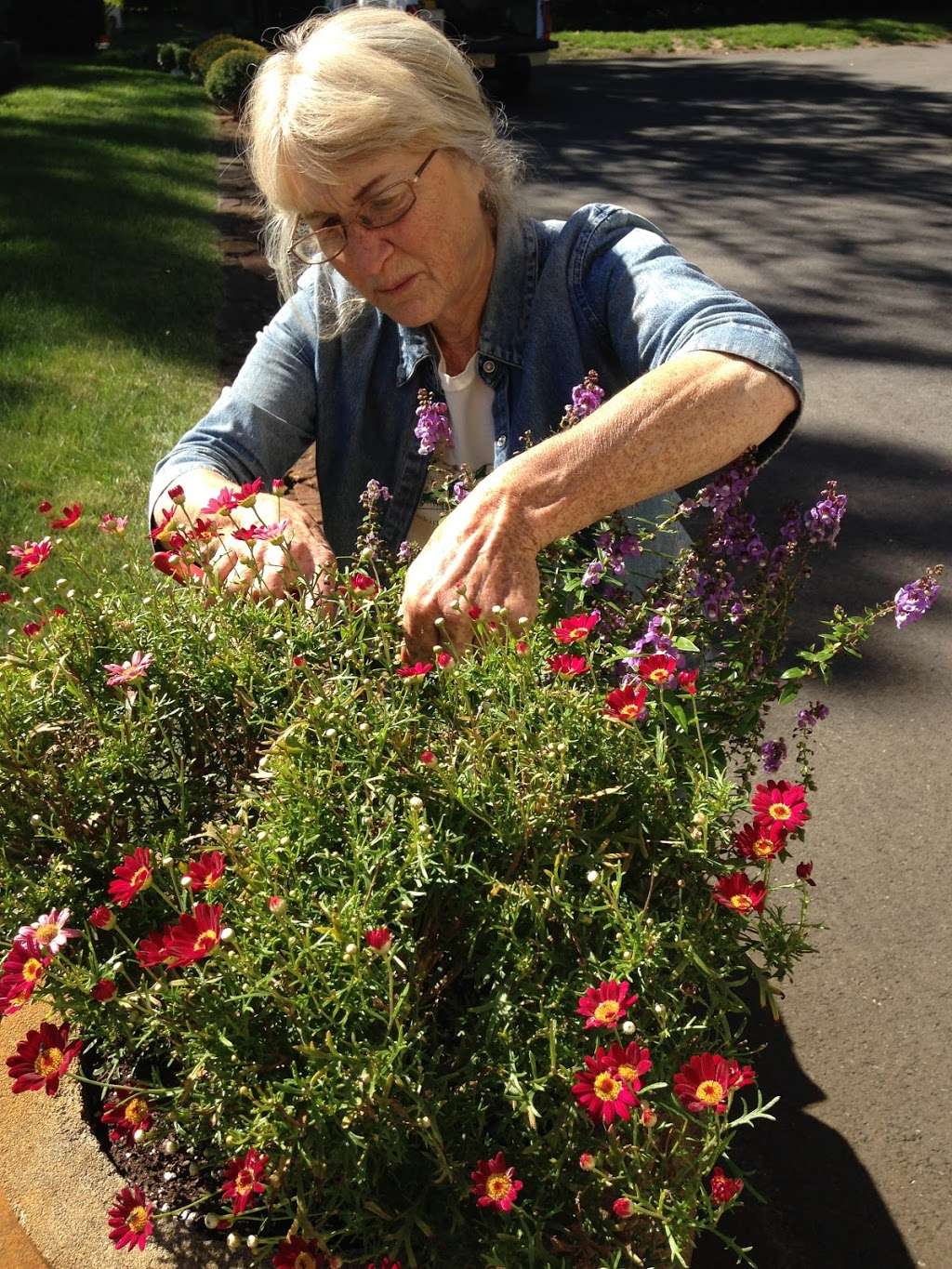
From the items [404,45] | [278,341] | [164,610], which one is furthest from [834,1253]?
[404,45]

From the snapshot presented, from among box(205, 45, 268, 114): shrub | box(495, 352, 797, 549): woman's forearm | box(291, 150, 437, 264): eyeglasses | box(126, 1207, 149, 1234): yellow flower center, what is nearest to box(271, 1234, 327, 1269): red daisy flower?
box(126, 1207, 149, 1234): yellow flower center

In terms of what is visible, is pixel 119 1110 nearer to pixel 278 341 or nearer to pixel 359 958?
pixel 359 958

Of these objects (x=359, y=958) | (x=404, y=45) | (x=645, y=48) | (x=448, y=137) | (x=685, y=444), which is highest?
(x=404, y=45)

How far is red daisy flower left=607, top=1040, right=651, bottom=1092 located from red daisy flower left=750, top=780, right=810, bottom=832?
0.98 feet

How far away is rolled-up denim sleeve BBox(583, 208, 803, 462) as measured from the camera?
1.98 m

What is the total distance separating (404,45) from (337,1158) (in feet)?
5.76

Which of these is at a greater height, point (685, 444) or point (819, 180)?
point (685, 444)

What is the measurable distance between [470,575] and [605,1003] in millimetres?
635

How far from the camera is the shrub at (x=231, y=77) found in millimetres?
13961

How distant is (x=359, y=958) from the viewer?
4.20 feet

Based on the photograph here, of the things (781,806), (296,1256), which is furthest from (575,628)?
(296,1256)

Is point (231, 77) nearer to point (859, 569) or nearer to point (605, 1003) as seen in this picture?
point (859, 569)

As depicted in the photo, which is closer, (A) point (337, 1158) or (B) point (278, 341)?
(A) point (337, 1158)

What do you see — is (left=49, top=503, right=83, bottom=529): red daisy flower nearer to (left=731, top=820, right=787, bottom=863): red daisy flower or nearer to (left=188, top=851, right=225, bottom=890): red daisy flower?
(left=188, top=851, right=225, bottom=890): red daisy flower
